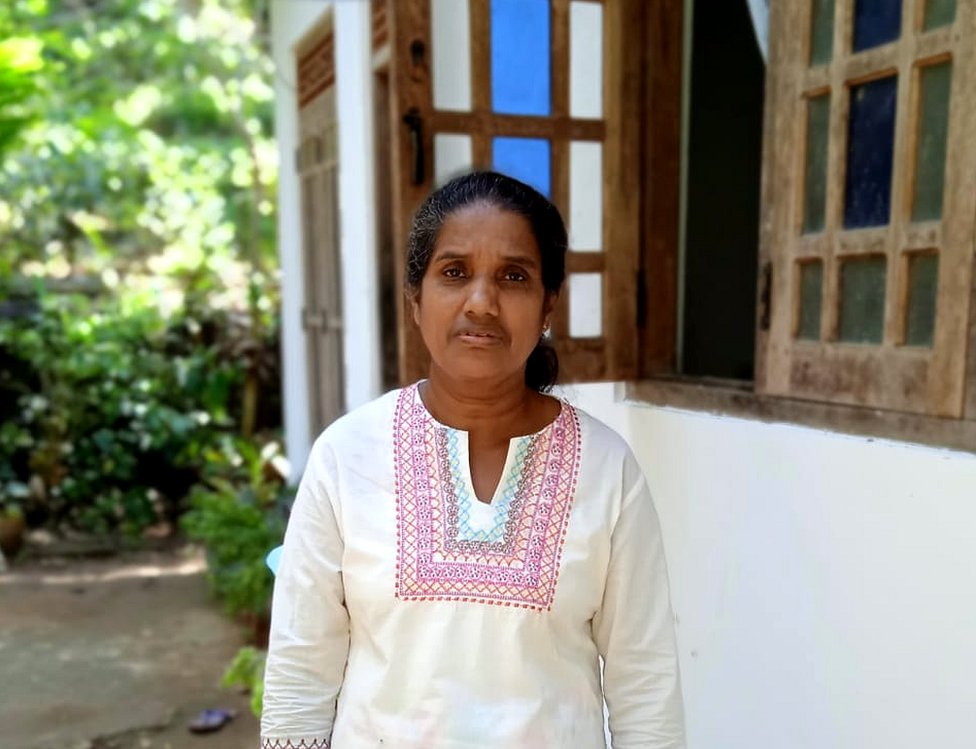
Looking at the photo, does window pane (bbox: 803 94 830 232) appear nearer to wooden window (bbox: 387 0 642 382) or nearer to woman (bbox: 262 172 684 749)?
wooden window (bbox: 387 0 642 382)

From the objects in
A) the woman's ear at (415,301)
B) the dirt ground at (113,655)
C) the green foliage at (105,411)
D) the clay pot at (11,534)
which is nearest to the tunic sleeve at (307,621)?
the woman's ear at (415,301)

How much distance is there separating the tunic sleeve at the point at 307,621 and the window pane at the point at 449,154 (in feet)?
3.63

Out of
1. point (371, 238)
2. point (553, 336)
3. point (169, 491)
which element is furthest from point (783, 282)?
point (169, 491)

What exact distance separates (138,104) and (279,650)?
8.98 meters

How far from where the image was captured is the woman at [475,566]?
1.16 m

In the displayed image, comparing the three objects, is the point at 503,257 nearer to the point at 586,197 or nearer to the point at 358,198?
the point at 586,197

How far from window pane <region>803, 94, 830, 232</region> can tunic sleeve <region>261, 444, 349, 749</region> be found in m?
1.21

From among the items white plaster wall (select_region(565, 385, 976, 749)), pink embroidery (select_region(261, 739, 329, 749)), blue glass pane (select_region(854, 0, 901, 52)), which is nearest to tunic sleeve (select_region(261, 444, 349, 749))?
pink embroidery (select_region(261, 739, 329, 749))

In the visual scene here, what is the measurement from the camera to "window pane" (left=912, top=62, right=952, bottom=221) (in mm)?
1509

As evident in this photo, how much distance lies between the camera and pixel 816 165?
1786 mm

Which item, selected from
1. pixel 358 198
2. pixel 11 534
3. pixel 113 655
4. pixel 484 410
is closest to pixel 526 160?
pixel 484 410

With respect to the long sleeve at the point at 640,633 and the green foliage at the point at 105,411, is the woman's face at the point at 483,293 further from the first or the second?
the green foliage at the point at 105,411

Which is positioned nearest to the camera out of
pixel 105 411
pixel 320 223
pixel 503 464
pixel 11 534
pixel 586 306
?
pixel 503 464

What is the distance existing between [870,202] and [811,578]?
81 centimetres
